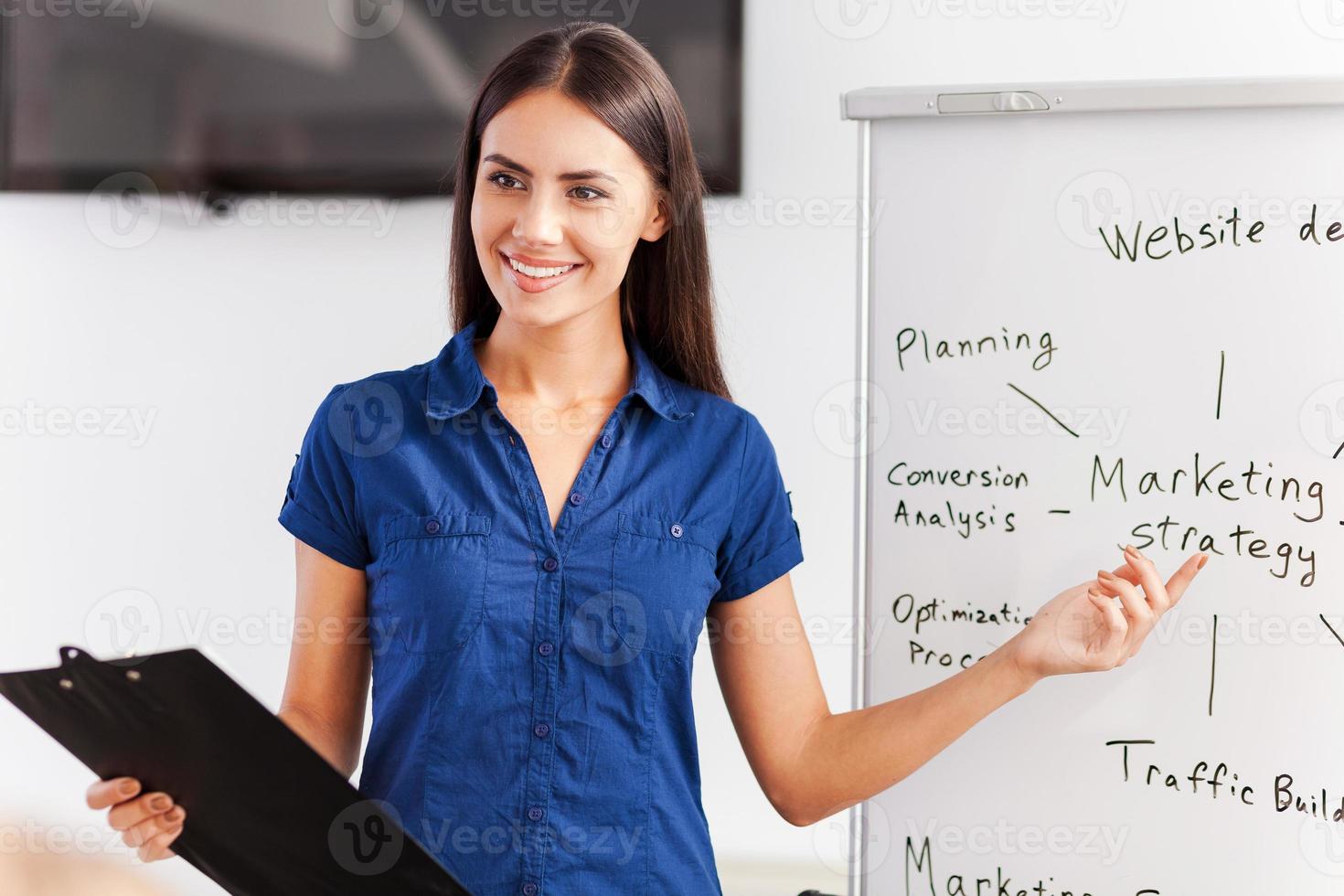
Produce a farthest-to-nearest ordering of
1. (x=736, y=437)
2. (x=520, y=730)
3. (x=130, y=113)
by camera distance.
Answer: (x=130, y=113), (x=736, y=437), (x=520, y=730)

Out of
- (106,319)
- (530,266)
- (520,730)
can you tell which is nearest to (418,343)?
(106,319)

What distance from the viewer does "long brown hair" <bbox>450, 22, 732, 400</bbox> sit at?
108 centimetres

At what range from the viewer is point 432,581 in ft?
3.45

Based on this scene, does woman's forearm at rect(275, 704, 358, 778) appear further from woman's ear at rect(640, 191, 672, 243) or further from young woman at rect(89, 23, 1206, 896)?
woman's ear at rect(640, 191, 672, 243)

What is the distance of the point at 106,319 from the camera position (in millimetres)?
2014

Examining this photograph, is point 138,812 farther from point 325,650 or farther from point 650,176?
point 650,176

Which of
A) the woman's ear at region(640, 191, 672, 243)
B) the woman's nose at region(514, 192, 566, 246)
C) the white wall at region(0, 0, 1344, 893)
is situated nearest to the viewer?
the woman's nose at region(514, 192, 566, 246)

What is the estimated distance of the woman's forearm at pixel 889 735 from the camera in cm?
113

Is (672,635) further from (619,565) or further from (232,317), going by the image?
(232,317)

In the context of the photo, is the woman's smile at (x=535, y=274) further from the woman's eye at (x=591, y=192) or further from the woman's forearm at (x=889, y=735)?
the woman's forearm at (x=889, y=735)

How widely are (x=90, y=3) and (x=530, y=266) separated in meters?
1.31

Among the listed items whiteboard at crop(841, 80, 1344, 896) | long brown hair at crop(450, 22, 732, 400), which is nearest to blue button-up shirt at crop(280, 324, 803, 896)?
long brown hair at crop(450, 22, 732, 400)

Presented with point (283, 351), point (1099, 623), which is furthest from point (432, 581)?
point (283, 351)

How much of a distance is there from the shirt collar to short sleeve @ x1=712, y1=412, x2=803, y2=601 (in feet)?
0.27
